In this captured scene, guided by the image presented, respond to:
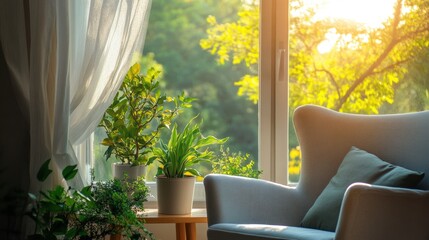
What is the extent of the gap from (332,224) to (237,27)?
1.36m

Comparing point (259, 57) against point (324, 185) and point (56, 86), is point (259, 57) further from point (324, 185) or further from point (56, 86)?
point (56, 86)

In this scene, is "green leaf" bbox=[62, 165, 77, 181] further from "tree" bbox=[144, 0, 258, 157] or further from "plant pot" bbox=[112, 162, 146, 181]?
"tree" bbox=[144, 0, 258, 157]

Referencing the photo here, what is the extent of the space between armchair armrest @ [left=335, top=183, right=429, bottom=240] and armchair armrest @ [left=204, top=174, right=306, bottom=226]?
2.01ft

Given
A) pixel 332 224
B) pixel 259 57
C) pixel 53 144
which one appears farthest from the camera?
pixel 259 57

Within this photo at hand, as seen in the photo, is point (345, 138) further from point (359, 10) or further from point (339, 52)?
point (359, 10)

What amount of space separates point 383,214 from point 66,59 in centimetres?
159

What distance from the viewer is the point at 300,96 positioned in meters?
4.23

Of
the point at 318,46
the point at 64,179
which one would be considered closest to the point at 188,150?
the point at 64,179

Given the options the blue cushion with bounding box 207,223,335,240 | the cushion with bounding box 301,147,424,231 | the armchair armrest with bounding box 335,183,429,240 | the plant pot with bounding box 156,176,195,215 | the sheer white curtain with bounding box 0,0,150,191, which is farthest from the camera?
the plant pot with bounding box 156,176,195,215

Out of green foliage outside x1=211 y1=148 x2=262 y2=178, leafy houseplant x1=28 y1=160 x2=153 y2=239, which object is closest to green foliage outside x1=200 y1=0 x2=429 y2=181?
green foliage outside x1=211 y1=148 x2=262 y2=178

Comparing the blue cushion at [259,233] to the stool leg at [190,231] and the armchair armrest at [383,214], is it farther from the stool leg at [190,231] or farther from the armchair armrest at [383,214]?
the stool leg at [190,231]

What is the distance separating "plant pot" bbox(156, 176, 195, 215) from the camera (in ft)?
12.2

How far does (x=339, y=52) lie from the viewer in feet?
13.8

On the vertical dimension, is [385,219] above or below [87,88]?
below
